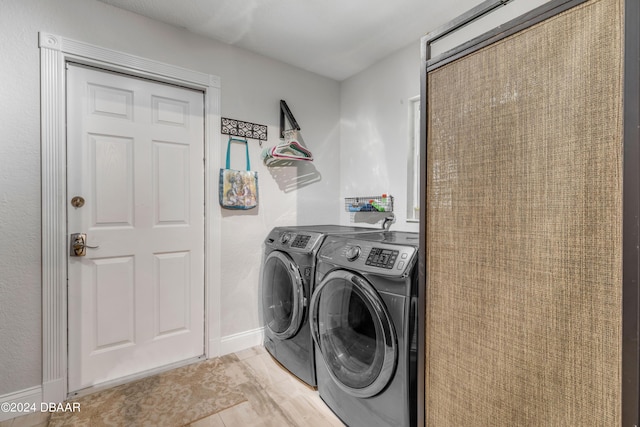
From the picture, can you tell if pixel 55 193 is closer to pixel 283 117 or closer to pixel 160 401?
pixel 160 401

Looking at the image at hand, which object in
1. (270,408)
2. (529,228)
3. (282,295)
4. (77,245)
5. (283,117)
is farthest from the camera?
(283,117)

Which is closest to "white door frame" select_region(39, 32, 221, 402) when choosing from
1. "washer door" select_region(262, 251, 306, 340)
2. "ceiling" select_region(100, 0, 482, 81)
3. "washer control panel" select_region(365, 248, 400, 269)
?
"ceiling" select_region(100, 0, 482, 81)

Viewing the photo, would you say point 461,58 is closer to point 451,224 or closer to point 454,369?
point 451,224

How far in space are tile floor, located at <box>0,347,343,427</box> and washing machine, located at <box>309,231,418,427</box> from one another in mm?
99

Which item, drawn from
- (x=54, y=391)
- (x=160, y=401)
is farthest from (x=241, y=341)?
(x=54, y=391)

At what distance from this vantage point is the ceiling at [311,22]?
1830 millimetres

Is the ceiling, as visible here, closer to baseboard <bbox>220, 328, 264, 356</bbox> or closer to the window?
the window

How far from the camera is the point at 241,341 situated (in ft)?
7.80

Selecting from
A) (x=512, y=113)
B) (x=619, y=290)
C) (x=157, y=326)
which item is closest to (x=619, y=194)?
(x=619, y=290)

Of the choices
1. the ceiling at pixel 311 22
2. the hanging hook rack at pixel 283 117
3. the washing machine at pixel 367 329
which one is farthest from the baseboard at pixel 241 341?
the ceiling at pixel 311 22

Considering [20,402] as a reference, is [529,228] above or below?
above

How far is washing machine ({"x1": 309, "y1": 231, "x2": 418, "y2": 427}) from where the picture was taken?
125 cm

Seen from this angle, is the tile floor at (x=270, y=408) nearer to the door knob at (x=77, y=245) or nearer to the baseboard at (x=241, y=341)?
the baseboard at (x=241, y=341)

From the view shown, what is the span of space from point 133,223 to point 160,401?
111 cm
